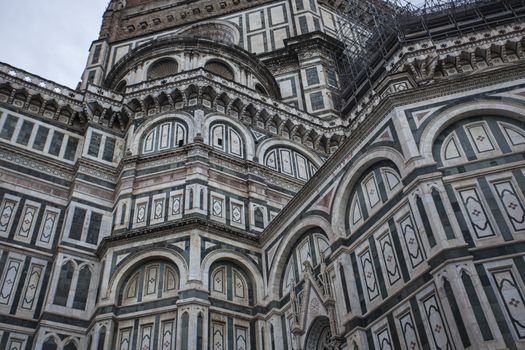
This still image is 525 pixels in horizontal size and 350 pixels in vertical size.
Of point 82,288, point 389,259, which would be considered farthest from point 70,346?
point 389,259

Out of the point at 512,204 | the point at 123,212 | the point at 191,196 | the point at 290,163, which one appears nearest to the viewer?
the point at 512,204

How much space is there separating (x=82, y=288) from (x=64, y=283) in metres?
0.56

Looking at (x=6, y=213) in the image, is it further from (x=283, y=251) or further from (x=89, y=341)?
(x=283, y=251)

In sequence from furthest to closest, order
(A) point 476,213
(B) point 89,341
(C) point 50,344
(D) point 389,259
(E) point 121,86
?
(E) point 121,86, (B) point 89,341, (C) point 50,344, (D) point 389,259, (A) point 476,213

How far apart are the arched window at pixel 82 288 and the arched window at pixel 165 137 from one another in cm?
523

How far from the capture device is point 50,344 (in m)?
14.9

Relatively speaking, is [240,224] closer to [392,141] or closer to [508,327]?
[392,141]

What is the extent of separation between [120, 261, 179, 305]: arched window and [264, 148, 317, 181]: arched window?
6450mm

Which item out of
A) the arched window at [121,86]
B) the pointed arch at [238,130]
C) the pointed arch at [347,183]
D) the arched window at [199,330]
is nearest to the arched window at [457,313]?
the pointed arch at [347,183]

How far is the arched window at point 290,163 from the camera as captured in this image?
21.2 meters

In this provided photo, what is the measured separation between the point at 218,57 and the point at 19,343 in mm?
14406

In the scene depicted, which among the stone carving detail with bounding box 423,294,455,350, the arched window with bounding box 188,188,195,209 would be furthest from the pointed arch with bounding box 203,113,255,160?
the stone carving detail with bounding box 423,294,455,350

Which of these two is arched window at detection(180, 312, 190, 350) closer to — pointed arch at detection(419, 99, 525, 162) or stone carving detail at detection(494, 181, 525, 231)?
pointed arch at detection(419, 99, 525, 162)

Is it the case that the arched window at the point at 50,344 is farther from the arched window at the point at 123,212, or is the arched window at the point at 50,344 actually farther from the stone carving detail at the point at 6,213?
the arched window at the point at 123,212
